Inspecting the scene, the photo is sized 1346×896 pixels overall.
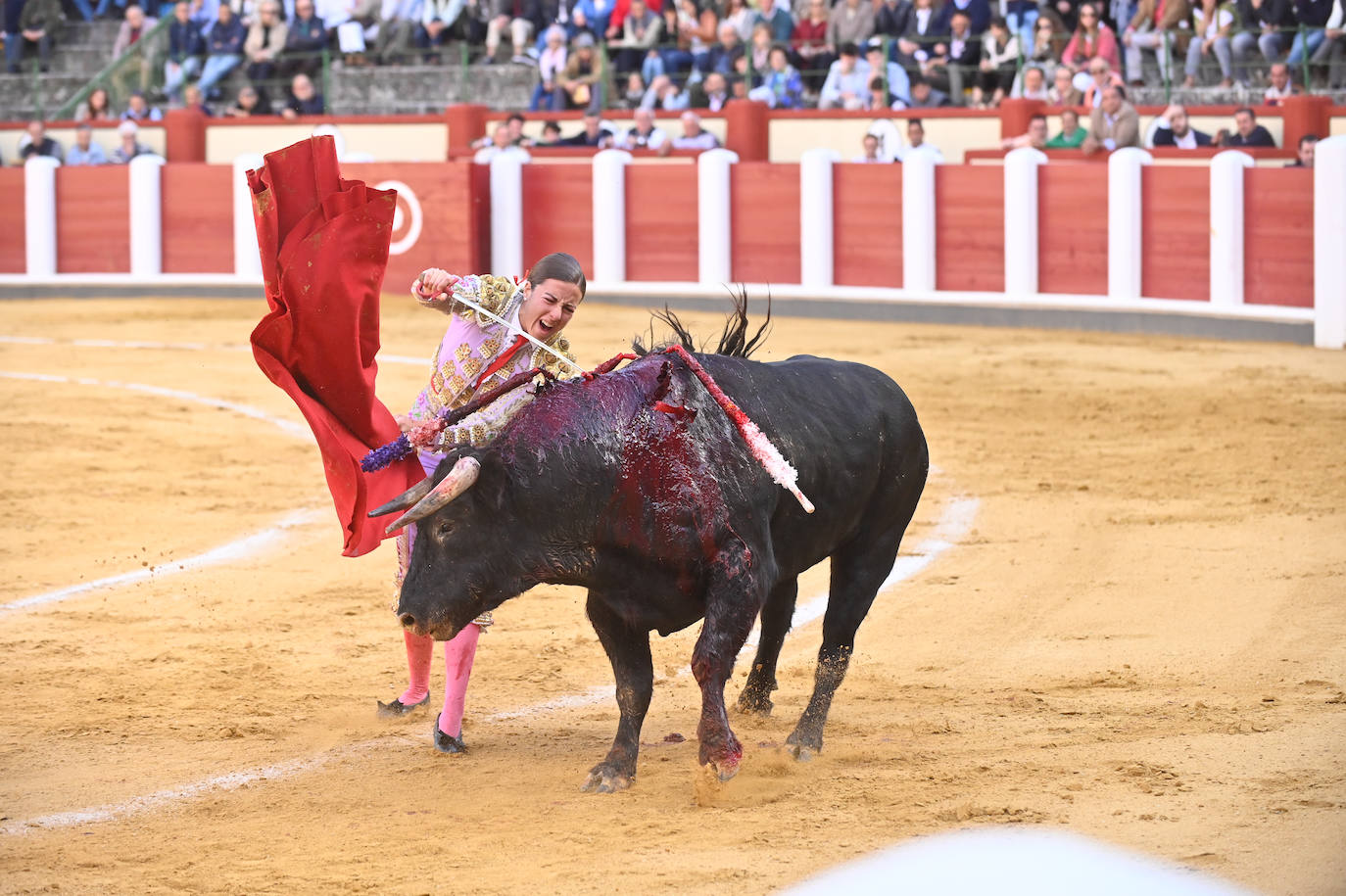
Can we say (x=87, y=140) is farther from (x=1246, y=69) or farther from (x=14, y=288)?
(x=1246, y=69)

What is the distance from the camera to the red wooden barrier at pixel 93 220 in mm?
16594

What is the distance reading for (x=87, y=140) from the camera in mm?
17125

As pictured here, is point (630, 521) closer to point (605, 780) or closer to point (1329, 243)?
point (605, 780)

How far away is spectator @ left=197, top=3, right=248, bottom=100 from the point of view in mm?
18312

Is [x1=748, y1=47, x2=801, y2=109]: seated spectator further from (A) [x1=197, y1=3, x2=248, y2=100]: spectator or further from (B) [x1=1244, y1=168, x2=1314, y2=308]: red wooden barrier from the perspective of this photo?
A: (A) [x1=197, y1=3, x2=248, y2=100]: spectator

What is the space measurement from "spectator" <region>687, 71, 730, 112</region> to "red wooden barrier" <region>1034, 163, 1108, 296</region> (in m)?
3.66

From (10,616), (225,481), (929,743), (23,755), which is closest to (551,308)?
(929,743)

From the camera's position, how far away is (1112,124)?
1320 cm

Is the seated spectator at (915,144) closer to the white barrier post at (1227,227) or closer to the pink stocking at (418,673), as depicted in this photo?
the white barrier post at (1227,227)

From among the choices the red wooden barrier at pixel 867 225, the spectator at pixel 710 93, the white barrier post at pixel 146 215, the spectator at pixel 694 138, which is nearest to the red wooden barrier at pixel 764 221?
the red wooden barrier at pixel 867 225

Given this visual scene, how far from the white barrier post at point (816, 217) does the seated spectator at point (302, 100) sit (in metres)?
5.67

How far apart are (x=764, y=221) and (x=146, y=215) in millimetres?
5746

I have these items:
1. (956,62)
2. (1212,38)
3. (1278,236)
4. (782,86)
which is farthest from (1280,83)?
(782,86)

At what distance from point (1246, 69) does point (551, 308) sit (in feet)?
36.4
